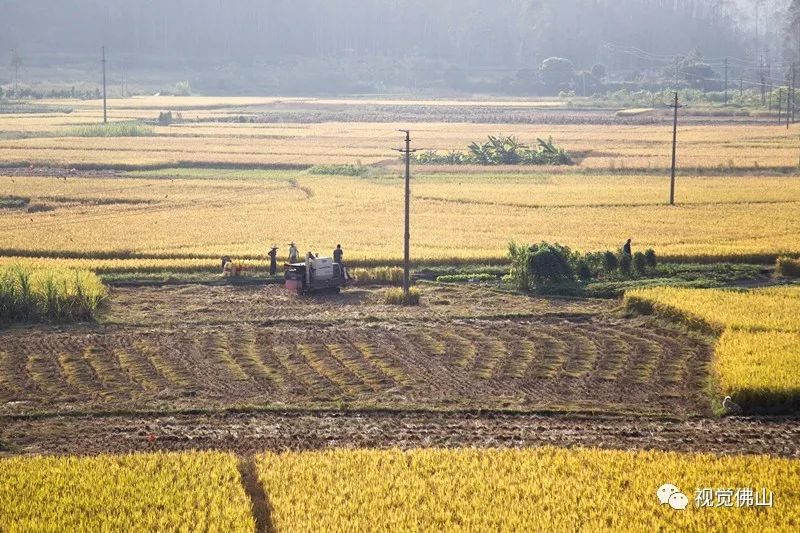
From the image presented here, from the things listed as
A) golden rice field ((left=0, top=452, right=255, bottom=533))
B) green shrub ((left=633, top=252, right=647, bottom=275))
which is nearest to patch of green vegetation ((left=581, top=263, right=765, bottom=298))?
green shrub ((left=633, top=252, right=647, bottom=275))

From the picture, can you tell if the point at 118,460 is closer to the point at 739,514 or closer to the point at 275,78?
the point at 739,514

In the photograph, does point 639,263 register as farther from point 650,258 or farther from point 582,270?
point 582,270

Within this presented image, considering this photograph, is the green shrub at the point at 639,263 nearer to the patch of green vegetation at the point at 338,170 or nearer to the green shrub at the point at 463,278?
the green shrub at the point at 463,278

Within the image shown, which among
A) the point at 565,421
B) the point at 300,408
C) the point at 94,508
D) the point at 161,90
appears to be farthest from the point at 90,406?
the point at 161,90

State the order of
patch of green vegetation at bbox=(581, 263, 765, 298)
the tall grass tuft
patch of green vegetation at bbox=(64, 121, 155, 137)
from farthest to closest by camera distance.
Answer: patch of green vegetation at bbox=(64, 121, 155, 137), patch of green vegetation at bbox=(581, 263, 765, 298), the tall grass tuft

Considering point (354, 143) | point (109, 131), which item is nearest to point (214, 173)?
point (354, 143)

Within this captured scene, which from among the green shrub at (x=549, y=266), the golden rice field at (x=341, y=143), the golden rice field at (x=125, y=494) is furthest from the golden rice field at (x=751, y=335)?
the golden rice field at (x=341, y=143)

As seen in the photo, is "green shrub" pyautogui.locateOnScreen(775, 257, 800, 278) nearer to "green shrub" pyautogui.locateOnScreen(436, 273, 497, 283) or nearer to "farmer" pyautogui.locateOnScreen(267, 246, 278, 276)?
"green shrub" pyautogui.locateOnScreen(436, 273, 497, 283)
